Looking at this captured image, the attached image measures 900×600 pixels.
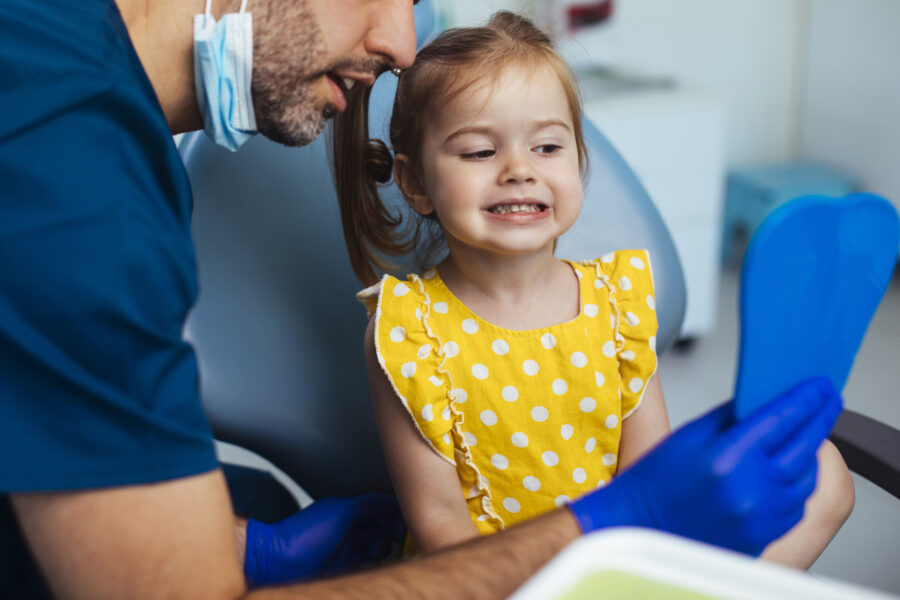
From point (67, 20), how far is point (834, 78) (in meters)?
3.05

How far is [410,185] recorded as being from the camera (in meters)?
1.01

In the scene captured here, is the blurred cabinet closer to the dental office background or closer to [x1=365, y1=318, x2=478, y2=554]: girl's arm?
the dental office background

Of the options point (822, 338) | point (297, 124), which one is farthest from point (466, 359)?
point (822, 338)

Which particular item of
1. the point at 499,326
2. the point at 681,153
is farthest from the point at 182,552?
the point at 681,153

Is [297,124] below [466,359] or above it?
above

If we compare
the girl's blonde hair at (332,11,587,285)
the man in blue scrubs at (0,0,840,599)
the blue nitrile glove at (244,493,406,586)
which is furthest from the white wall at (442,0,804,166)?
the man in blue scrubs at (0,0,840,599)

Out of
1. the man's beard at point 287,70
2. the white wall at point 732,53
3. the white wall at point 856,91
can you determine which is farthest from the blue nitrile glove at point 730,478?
the white wall at point 856,91

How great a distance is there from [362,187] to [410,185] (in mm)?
63

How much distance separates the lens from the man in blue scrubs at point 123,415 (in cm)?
61

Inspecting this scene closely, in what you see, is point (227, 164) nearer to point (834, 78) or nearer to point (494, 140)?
point (494, 140)

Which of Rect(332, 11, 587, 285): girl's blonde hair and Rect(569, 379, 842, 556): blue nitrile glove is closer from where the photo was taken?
Rect(569, 379, 842, 556): blue nitrile glove

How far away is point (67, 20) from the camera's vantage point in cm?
70

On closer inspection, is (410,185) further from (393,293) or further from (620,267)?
(620,267)

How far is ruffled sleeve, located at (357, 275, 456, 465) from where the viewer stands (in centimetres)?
91
